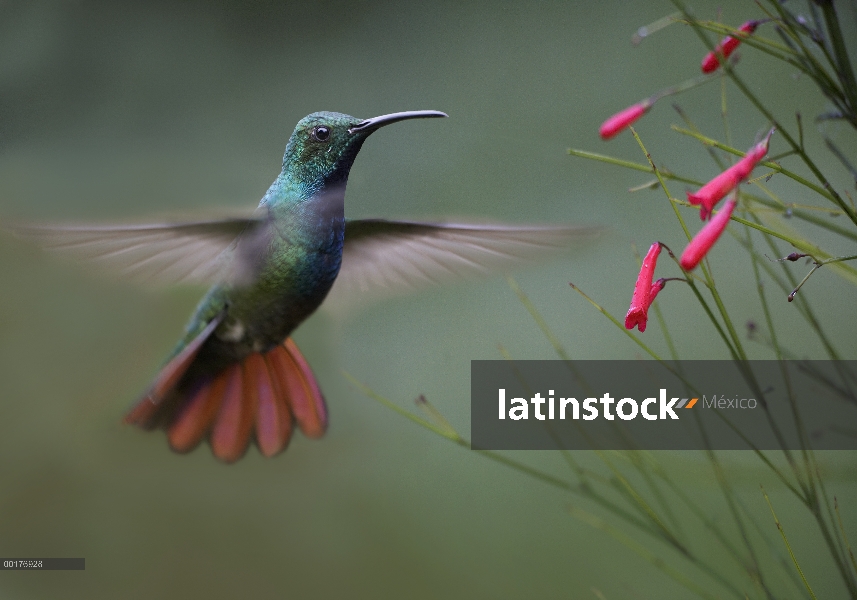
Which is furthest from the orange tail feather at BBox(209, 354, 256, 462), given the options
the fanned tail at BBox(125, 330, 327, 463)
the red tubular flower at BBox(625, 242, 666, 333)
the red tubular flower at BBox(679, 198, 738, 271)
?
the red tubular flower at BBox(679, 198, 738, 271)

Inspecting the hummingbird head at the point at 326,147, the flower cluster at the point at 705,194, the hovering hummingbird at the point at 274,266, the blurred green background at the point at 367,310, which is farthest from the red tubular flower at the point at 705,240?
the blurred green background at the point at 367,310

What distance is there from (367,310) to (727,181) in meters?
1.46

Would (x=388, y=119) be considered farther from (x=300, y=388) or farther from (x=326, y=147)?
(x=300, y=388)

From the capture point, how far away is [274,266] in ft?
3.15

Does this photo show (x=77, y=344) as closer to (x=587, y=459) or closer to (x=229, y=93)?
(x=229, y=93)

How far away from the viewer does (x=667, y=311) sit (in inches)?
82.0

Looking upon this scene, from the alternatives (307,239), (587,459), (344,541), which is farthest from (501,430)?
(307,239)

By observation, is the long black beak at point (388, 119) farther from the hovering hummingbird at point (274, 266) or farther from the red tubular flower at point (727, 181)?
the red tubular flower at point (727, 181)

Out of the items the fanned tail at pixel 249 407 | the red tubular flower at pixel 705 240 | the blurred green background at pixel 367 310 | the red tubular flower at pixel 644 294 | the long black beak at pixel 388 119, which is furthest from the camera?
the blurred green background at pixel 367 310

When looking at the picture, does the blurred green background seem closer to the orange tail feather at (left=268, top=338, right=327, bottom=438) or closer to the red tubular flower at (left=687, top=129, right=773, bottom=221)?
the orange tail feather at (left=268, top=338, right=327, bottom=438)

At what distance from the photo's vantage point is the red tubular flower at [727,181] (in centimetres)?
56

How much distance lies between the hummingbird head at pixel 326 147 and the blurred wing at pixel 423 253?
0.41 ft

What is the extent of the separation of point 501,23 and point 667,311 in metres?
1.02

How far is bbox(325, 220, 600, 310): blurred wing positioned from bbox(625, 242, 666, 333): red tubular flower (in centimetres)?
16
